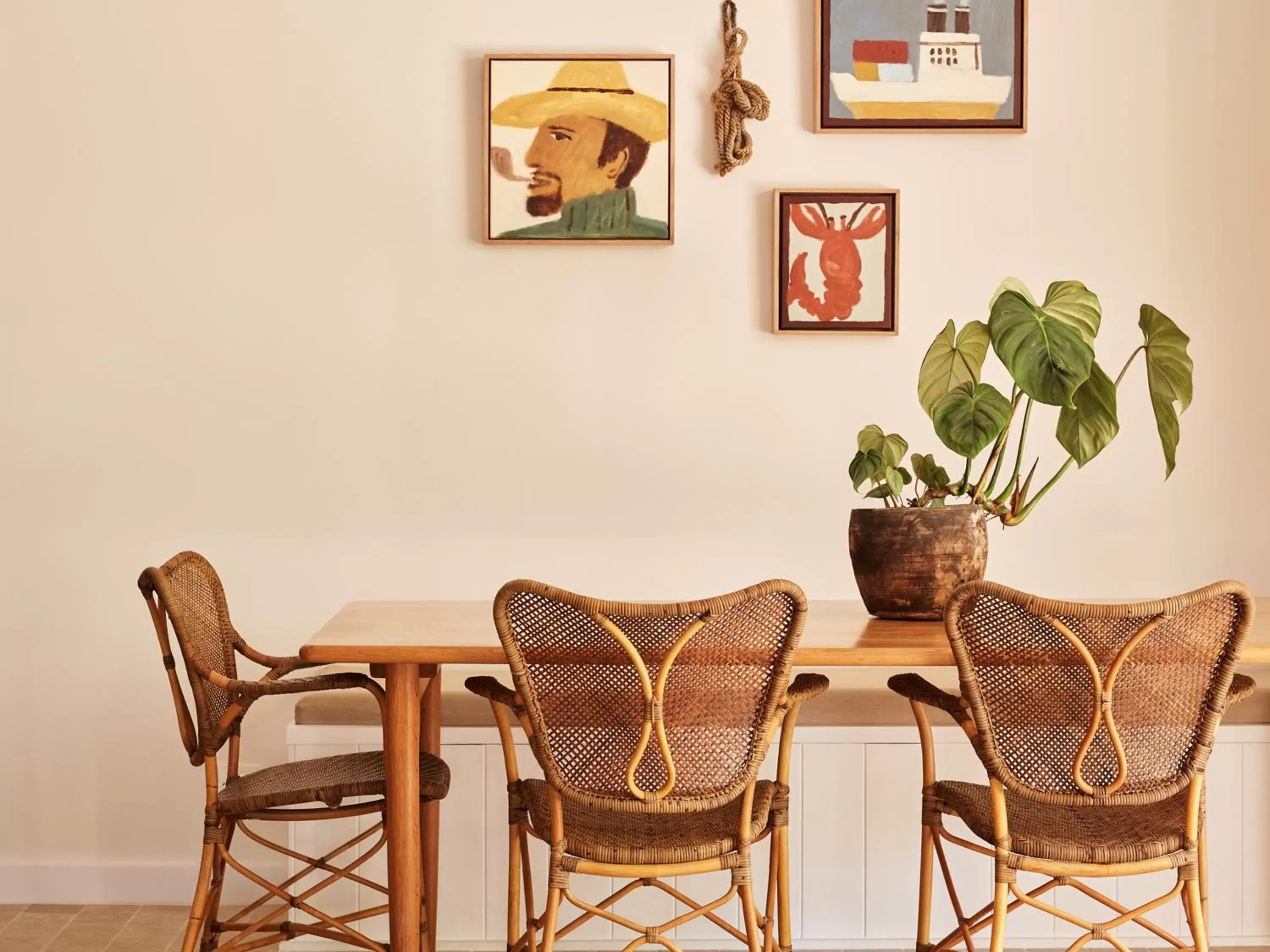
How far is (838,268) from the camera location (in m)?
3.14

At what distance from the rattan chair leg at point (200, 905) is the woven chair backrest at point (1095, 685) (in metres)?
1.43

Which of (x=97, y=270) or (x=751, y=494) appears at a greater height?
(x=97, y=270)

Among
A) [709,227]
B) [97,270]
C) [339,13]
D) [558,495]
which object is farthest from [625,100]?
[97,270]

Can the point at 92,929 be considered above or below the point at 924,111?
below

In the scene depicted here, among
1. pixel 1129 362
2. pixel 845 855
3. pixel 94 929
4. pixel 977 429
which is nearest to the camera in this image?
pixel 977 429

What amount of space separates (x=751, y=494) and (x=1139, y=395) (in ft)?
3.60

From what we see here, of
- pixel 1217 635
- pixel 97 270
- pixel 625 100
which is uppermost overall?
pixel 625 100

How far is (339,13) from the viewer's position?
314 cm

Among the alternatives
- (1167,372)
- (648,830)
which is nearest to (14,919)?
(648,830)

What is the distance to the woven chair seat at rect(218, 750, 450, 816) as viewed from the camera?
217 centimetres

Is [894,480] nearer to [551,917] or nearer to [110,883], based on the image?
[551,917]

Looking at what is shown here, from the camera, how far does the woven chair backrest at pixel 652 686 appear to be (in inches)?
71.5

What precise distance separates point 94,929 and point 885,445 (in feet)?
7.56

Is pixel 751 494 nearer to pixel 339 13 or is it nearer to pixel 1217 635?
pixel 1217 635
